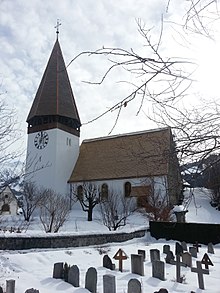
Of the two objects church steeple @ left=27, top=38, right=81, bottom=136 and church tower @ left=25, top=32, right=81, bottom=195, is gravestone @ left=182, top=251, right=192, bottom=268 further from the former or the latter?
church steeple @ left=27, top=38, right=81, bottom=136

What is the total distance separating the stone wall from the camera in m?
10.8

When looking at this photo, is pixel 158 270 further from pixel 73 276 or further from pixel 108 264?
pixel 73 276

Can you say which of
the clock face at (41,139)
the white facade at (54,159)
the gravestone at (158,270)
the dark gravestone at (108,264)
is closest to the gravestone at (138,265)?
the gravestone at (158,270)

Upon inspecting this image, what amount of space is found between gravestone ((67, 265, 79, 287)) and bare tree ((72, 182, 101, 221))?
2277 centimetres

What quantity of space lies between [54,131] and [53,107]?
2962 millimetres

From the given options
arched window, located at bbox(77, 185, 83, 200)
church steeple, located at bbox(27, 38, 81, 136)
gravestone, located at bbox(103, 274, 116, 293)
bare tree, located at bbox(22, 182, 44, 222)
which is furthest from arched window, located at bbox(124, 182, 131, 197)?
gravestone, located at bbox(103, 274, 116, 293)

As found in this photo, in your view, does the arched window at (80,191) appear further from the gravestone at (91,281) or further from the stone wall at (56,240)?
the gravestone at (91,281)

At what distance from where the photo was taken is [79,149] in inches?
1654

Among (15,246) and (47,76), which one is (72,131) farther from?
(15,246)

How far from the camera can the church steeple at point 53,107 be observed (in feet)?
124

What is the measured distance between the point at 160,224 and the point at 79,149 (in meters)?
25.7

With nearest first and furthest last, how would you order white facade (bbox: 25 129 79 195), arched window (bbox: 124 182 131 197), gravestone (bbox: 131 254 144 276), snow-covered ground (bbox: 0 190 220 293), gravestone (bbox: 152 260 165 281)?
1. snow-covered ground (bbox: 0 190 220 293)
2. gravestone (bbox: 152 260 165 281)
3. gravestone (bbox: 131 254 144 276)
4. arched window (bbox: 124 182 131 197)
5. white facade (bbox: 25 129 79 195)

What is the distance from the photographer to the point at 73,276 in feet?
22.8

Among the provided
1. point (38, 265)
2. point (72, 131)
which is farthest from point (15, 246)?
point (72, 131)
